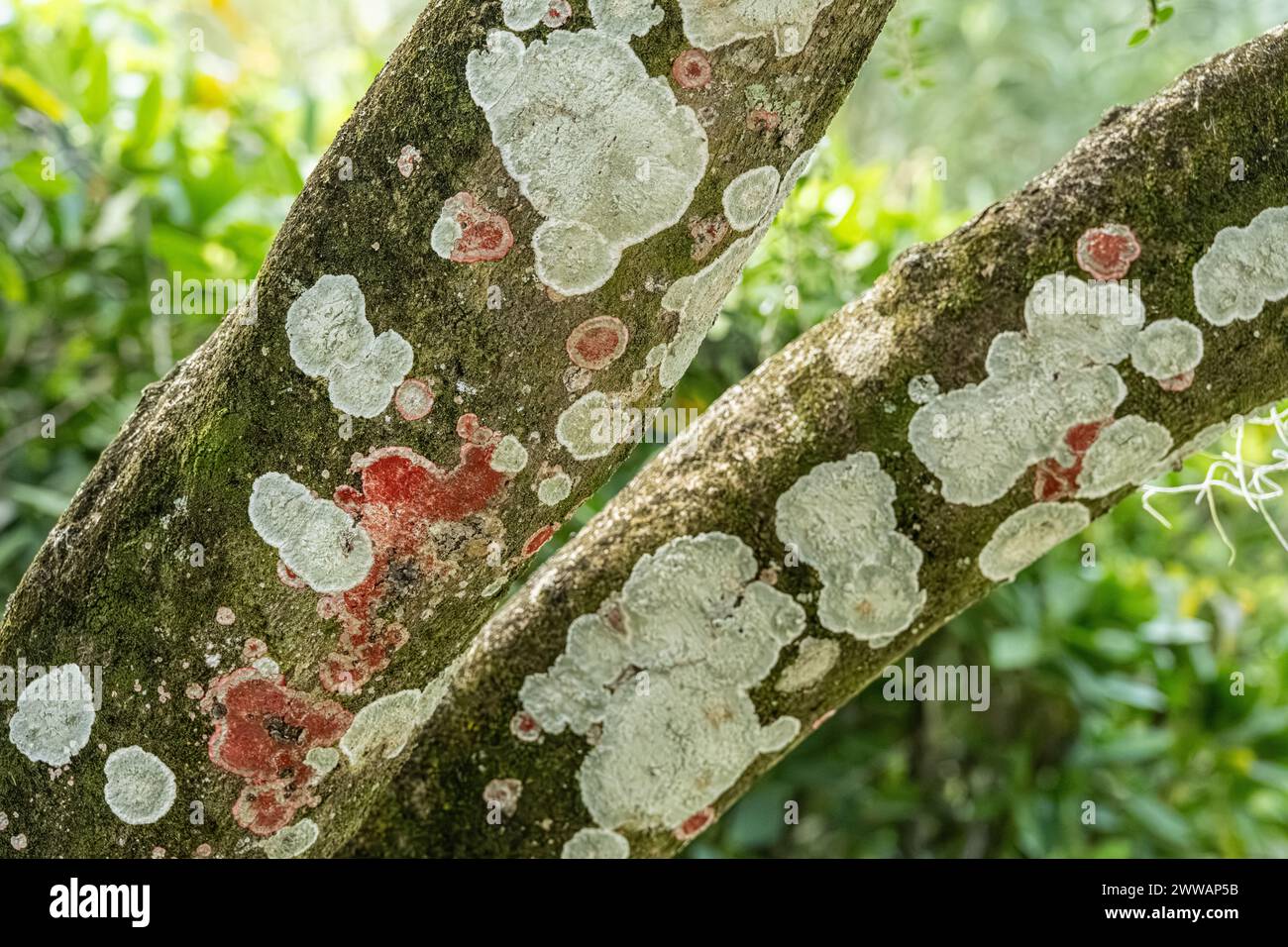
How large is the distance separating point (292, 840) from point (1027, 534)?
56 cm

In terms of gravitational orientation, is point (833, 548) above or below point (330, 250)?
below

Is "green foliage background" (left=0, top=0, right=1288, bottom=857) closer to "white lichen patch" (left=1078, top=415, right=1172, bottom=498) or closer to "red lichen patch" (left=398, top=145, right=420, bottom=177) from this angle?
"white lichen patch" (left=1078, top=415, right=1172, bottom=498)

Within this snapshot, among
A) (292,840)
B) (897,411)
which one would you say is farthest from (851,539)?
(292,840)

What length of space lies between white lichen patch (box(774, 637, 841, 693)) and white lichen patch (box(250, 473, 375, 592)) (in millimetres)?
307

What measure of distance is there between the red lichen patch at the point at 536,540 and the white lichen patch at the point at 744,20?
0.31 metres

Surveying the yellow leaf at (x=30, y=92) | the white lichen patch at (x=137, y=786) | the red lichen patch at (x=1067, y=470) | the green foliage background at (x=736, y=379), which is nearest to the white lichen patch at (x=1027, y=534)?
the red lichen patch at (x=1067, y=470)

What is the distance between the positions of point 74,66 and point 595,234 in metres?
1.79

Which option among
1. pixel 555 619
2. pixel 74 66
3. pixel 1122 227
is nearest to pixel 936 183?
pixel 1122 227

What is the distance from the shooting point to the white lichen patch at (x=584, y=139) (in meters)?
0.64

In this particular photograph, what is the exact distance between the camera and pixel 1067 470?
2.53ft

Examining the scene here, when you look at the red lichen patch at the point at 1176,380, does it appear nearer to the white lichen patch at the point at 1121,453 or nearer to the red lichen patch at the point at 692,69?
the white lichen patch at the point at 1121,453

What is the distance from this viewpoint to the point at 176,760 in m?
0.72
